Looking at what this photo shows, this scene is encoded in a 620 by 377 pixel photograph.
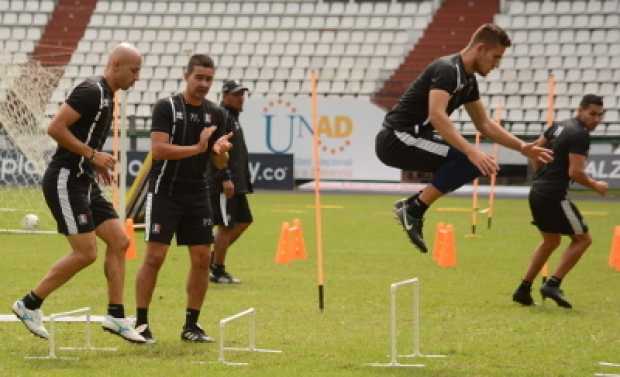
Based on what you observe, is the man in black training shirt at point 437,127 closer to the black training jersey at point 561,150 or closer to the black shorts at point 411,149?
the black shorts at point 411,149

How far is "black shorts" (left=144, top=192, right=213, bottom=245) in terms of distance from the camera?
8523 mm

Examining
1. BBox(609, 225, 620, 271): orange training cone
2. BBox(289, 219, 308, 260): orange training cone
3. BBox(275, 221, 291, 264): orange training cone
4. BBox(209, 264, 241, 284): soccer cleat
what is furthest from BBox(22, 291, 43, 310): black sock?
BBox(609, 225, 620, 271): orange training cone

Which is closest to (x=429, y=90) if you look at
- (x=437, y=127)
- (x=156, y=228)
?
(x=437, y=127)

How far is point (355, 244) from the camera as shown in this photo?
1708 centimetres

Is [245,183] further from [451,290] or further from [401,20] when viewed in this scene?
[401,20]

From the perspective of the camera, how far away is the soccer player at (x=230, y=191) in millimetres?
12164

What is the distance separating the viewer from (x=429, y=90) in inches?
307

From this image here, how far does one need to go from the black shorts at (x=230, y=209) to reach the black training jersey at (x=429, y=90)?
4482 millimetres

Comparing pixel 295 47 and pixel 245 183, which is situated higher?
pixel 295 47

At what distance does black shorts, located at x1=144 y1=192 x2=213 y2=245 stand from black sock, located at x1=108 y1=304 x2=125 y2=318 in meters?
0.52

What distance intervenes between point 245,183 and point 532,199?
123 inches

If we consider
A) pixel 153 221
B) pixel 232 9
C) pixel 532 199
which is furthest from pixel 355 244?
pixel 232 9

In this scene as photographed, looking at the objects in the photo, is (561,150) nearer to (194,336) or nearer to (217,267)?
(217,267)

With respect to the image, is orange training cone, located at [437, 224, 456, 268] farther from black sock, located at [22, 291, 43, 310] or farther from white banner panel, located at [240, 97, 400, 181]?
white banner panel, located at [240, 97, 400, 181]
